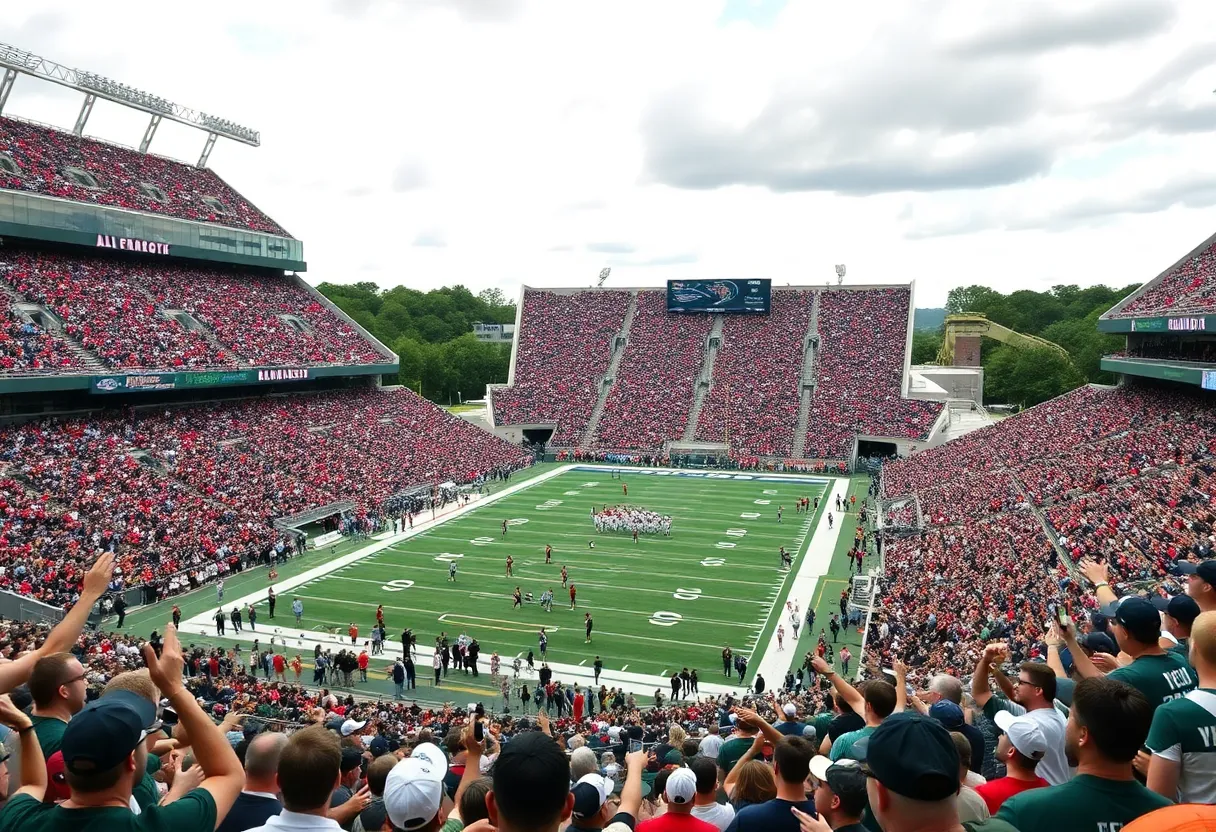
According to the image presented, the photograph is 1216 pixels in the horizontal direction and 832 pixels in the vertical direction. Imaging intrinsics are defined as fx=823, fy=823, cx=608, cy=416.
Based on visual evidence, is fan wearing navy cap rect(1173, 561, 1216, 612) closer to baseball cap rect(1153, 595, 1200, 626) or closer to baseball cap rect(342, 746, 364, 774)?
baseball cap rect(1153, 595, 1200, 626)

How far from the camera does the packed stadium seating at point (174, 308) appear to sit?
33500 millimetres

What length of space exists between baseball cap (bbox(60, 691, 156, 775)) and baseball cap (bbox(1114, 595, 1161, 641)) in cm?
486

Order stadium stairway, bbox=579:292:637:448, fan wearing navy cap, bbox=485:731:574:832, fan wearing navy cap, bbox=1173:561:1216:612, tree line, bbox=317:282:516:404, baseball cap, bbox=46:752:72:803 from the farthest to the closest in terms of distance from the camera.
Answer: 1. tree line, bbox=317:282:516:404
2. stadium stairway, bbox=579:292:637:448
3. fan wearing navy cap, bbox=1173:561:1216:612
4. baseball cap, bbox=46:752:72:803
5. fan wearing navy cap, bbox=485:731:574:832

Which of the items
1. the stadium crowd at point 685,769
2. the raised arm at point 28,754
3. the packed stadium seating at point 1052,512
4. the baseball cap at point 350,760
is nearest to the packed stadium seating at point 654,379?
the packed stadium seating at point 1052,512

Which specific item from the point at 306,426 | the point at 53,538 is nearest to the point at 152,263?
the point at 306,426

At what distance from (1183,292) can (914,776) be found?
1669 inches

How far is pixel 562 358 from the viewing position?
6369cm

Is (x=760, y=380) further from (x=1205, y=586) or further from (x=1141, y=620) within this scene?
(x=1141, y=620)

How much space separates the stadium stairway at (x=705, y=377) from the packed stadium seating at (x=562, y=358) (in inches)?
285

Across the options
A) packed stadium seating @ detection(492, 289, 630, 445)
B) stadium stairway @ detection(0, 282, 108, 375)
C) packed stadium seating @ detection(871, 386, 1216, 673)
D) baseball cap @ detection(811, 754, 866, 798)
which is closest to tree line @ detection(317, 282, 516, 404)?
packed stadium seating @ detection(492, 289, 630, 445)

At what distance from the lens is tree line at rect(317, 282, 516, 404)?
290ft

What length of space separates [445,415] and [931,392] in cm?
3188

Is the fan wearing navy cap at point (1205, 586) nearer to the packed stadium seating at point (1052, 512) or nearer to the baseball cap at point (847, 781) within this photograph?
the baseball cap at point (847, 781)

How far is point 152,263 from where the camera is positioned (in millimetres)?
41312
